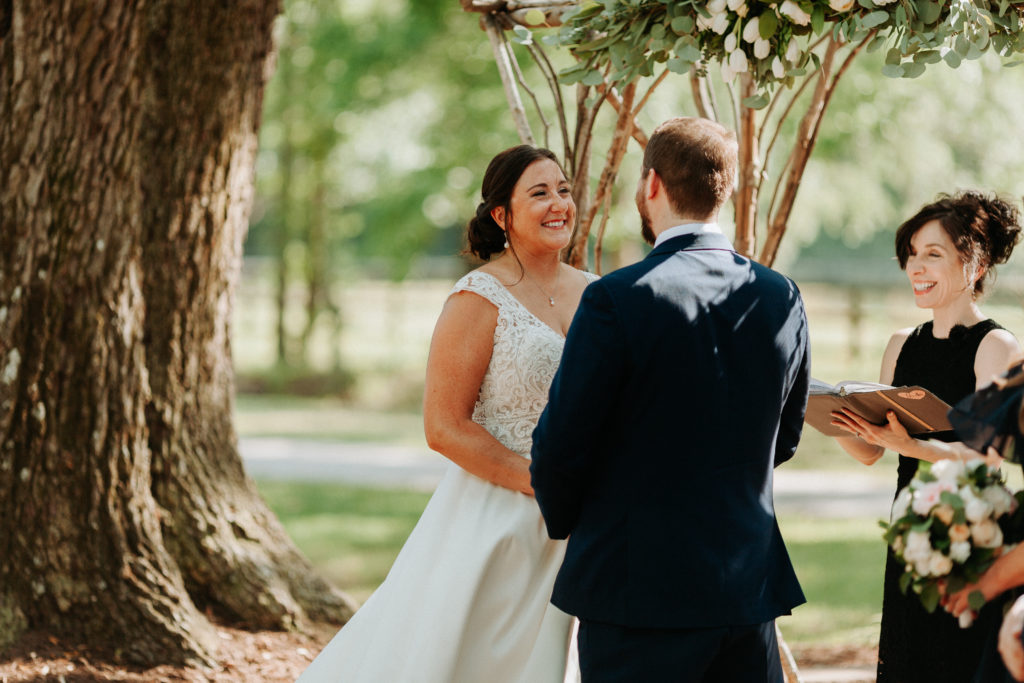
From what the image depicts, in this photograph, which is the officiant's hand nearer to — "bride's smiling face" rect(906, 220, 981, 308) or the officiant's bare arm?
"bride's smiling face" rect(906, 220, 981, 308)

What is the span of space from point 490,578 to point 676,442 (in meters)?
0.95

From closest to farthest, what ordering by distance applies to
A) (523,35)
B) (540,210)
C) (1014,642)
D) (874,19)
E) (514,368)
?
(1014,642), (874,19), (514,368), (540,210), (523,35)

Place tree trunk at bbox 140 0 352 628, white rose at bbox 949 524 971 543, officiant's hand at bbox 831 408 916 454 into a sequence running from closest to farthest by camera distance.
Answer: white rose at bbox 949 524 971 543
officiant's hand at bbox 831 408 916 454
tree trunk at bbox 140 0 352 628

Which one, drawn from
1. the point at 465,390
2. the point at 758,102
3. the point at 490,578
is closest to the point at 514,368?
the point at 465,390

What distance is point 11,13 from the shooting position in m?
4.06

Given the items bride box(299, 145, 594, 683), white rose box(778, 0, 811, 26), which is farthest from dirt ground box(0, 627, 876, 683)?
white rose box(778, 0, 811, 26)

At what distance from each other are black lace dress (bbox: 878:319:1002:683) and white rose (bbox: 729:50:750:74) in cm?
100

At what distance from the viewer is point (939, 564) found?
207 centimetres

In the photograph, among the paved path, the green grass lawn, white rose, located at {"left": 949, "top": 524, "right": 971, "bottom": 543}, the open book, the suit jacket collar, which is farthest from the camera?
the paved path

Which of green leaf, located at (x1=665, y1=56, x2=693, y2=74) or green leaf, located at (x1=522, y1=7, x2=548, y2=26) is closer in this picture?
green leaf, located at (x1=665, y1=56, x2=693, y2=74)

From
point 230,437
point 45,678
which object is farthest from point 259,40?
point 45,678

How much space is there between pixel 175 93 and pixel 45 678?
2.27m

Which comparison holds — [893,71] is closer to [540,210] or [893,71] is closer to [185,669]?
[540,210]

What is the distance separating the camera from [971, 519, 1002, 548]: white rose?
2.06m
